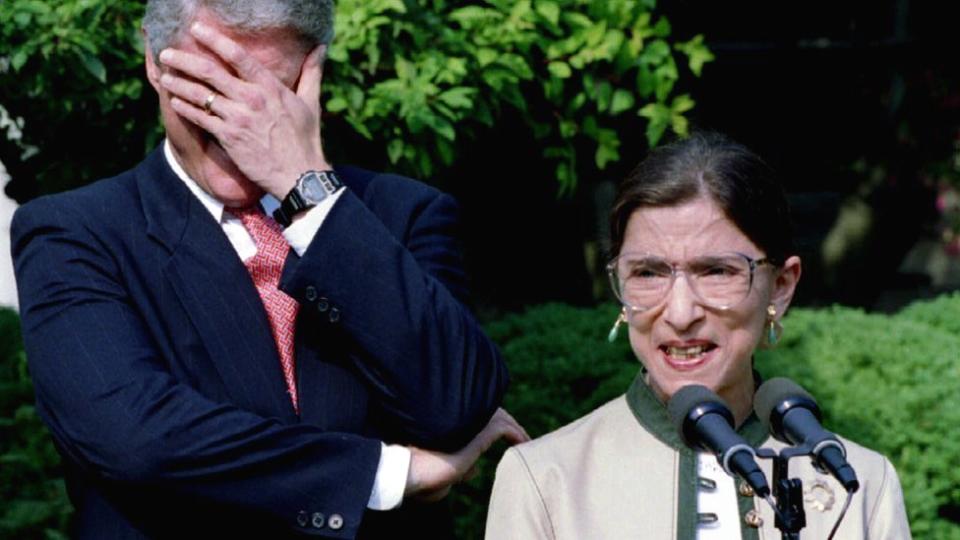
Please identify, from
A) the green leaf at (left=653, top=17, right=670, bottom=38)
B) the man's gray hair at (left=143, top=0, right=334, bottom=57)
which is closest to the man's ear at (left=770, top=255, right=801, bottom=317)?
the man's gray hair at (left=143, top=0, right=334, bottom=57)

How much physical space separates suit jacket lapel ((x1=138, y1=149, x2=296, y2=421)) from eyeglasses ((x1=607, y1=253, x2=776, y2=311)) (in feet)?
2.53

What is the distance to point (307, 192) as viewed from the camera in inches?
144

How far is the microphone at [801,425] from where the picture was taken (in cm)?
314

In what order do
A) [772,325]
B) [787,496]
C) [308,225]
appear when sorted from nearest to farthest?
[787,496], [308,225], [772,325]

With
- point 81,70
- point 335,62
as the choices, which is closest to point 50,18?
point 81,70

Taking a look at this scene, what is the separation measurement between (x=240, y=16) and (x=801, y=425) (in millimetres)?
1302

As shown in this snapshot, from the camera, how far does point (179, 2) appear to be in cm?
364

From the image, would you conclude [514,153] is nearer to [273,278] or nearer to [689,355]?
[689,355]

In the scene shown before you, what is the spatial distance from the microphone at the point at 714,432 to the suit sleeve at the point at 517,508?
0.53m

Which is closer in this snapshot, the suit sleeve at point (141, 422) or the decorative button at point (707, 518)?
the suit sleeve at point (141, 422)

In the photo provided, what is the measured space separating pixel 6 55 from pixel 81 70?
0.81ft

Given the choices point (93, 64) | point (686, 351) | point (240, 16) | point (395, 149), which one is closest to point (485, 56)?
point (395, 149)

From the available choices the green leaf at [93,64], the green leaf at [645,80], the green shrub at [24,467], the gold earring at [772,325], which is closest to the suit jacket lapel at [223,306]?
the gold earring at [772,325]

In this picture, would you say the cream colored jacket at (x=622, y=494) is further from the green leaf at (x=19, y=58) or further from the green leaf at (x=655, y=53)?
the green leaf at (x=655, y=53)
